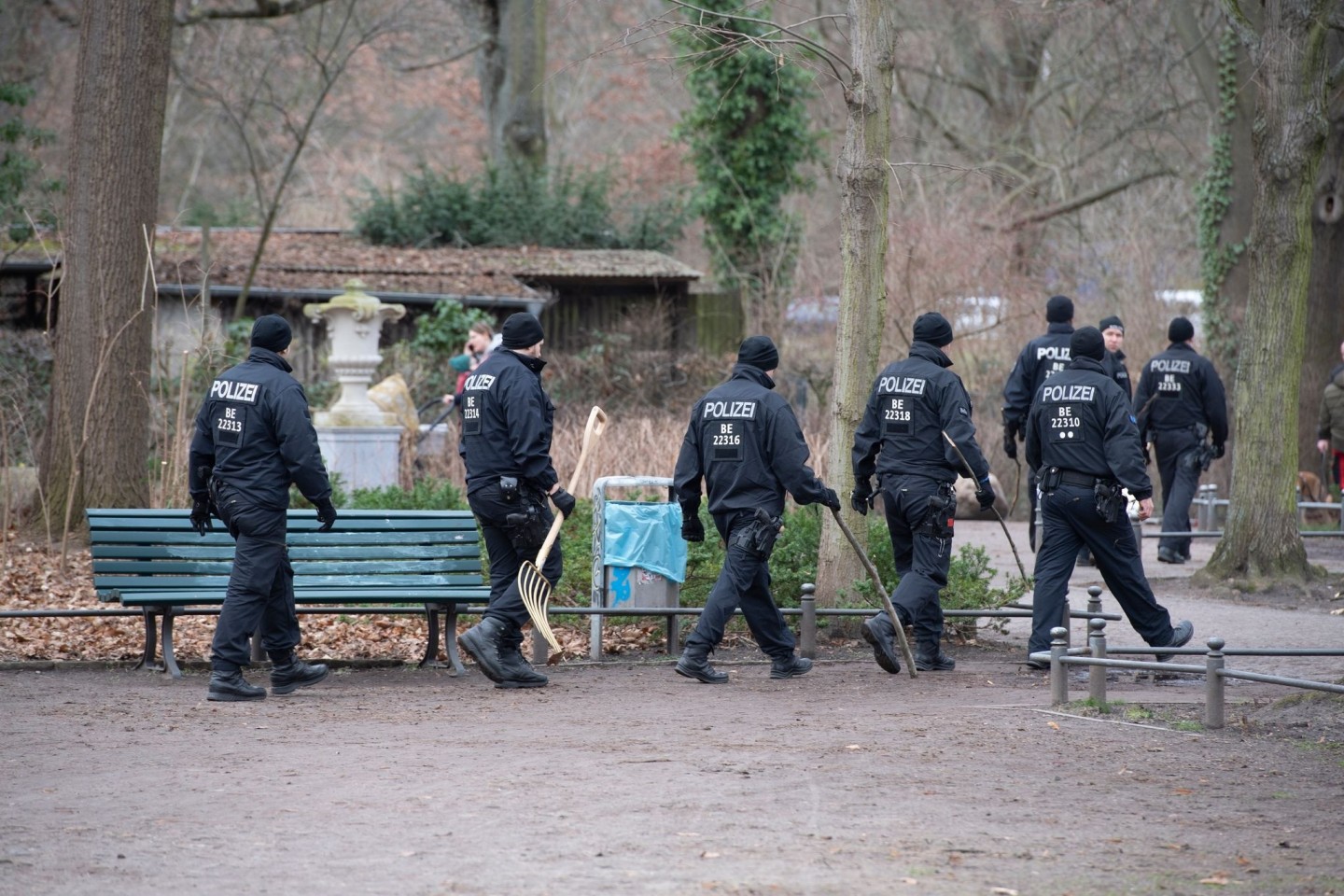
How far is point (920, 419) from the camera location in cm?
885

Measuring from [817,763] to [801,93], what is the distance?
1997 cm

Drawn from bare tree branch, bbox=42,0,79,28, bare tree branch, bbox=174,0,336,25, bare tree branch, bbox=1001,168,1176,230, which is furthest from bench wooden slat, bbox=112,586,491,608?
bare tree branch, bbox=1001,168,1176,230

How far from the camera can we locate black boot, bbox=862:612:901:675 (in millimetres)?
8594

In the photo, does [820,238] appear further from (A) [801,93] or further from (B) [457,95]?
(B) [457,95]

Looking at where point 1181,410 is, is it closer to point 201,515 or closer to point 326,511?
point 326,511

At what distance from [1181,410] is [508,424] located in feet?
24.9

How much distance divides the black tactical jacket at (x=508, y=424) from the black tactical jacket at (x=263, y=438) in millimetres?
827

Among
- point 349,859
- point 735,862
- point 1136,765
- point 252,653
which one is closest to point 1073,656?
point 1136,765

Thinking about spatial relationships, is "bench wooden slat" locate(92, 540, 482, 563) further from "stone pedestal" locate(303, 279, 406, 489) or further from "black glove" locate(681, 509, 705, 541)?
"stone pedestal" locate(303, 279, 406, 489)

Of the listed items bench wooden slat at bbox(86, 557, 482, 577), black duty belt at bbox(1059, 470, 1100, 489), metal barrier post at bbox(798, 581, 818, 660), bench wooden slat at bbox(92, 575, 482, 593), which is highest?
black duty belt at bbox(1059, 470, 1100, 489)

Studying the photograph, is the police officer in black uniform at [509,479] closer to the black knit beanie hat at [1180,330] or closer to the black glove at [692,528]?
the black glove at [692,528]

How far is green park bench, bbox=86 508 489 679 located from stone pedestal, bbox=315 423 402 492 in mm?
5543

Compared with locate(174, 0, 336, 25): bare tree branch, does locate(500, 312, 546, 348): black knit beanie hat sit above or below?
below

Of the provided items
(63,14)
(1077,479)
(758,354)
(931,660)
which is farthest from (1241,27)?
(63,14)
